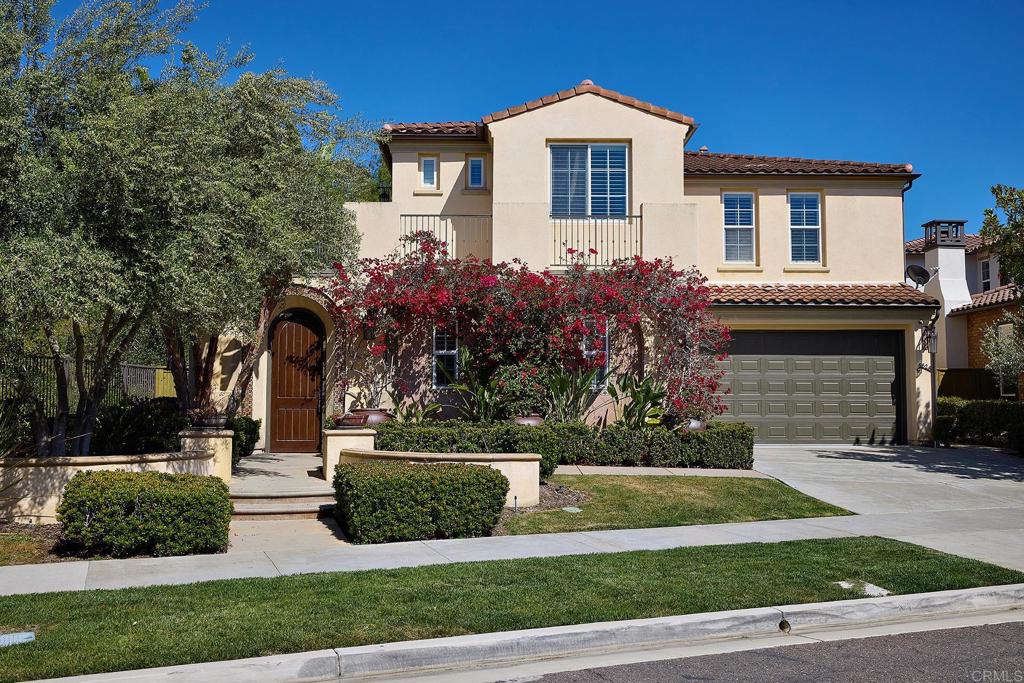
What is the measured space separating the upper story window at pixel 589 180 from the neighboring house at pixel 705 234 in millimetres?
29

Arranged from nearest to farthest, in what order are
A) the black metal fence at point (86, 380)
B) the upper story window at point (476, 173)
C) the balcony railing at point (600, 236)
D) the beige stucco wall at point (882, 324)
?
the black metal fence at point (86, 380), the balcony railing at point (600, 236), the beige stucco wall at point (882, 324), the upper story window at point (476, 173)

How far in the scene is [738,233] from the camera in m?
19.7

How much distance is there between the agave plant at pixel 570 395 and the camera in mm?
15422

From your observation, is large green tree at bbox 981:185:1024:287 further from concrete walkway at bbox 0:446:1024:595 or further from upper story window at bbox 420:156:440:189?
upper story window at bbox 420:156:440:189

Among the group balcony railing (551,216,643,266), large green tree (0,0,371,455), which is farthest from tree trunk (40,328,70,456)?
balcony railing (551,216,643,266)

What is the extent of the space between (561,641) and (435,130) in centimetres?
1446

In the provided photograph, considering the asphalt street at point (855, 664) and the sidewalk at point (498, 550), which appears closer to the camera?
the asphalt street at point (855, 664)

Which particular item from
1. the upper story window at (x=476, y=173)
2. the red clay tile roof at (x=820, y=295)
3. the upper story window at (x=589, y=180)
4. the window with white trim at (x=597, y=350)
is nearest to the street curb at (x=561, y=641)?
the window with white trim at (x=597, y=350)

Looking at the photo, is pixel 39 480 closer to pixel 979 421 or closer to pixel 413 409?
pixel 413 409

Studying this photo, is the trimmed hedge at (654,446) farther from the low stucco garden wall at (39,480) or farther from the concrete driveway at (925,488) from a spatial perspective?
the low stucco garden wall at (39,480)

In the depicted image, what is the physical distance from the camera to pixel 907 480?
14.1 metres

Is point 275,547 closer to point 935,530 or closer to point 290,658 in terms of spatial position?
point 290,658

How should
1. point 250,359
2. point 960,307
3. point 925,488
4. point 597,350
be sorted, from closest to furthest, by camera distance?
point 925,488 < point 250,359 < point 597,350 < point 960,307

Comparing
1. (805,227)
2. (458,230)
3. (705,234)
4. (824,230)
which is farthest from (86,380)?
(824,230)
